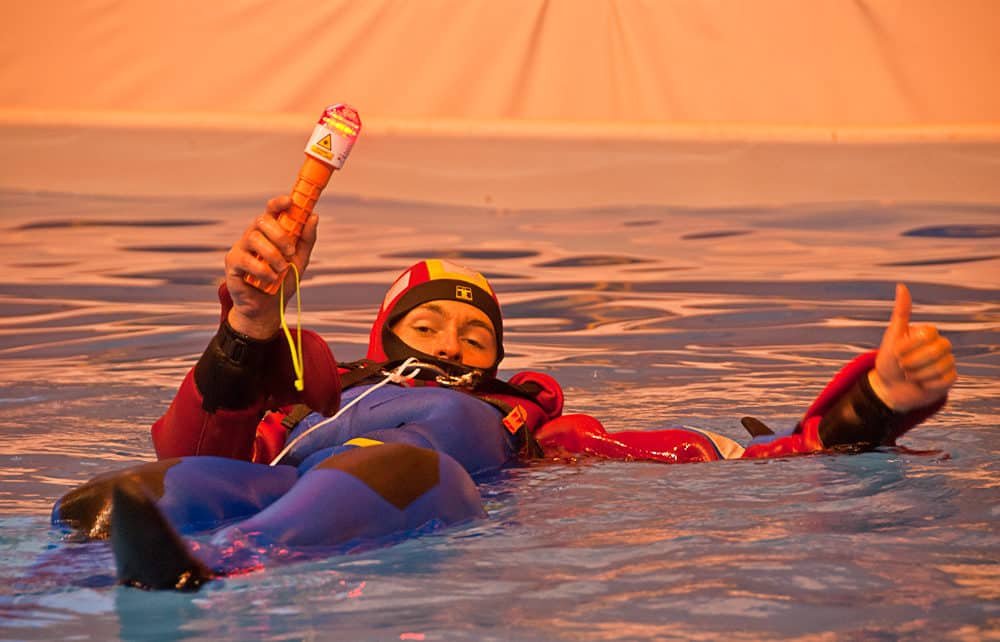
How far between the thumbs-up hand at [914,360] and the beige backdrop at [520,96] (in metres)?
5.51

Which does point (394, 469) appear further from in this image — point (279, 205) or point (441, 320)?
point (441, 320)

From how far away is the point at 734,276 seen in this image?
19.4 feet

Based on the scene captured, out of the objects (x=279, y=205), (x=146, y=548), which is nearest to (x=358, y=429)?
(x=279, y=205)

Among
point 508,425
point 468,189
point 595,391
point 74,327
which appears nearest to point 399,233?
point 468,189

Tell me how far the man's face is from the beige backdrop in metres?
5.01

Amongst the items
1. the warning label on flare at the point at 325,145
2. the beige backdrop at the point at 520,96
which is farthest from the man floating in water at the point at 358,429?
the beige backdrop at the point at 520,96

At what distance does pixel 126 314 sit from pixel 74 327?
27 centimetres

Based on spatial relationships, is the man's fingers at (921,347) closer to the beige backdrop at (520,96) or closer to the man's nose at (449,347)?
the man's nose at (449,347)

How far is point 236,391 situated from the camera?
102 inches

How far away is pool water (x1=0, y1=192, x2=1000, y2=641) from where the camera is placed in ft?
6.64

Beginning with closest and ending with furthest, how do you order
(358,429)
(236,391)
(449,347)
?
1. (236,391)
2. (358,429)
3. (449,347)

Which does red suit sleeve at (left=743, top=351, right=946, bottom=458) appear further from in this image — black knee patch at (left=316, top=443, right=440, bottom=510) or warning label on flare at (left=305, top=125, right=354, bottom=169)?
warning label on flare at (left=305, top=125, right=354, bottom=169)

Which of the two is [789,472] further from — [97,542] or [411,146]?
[411,146]

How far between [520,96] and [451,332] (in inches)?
237
